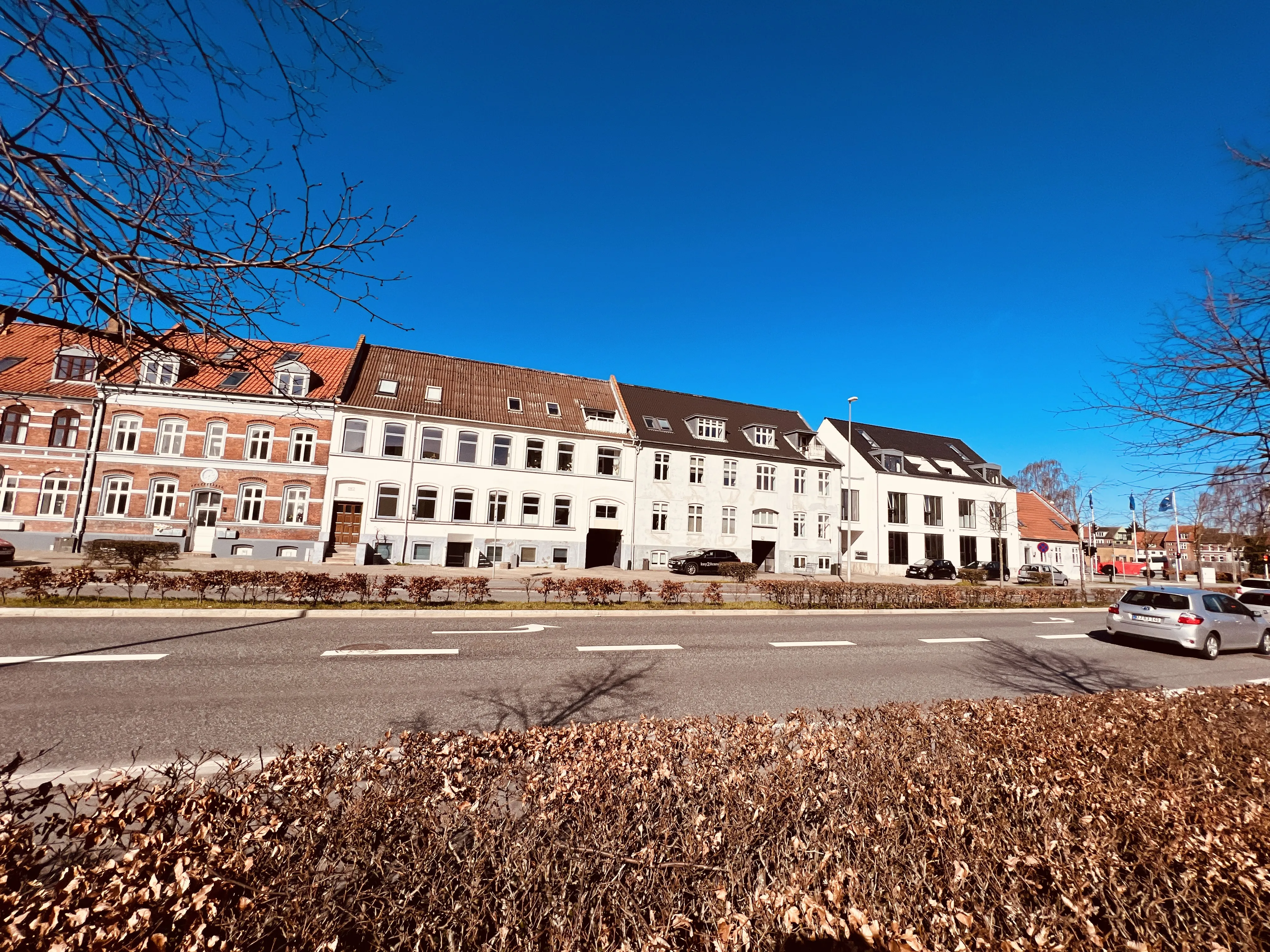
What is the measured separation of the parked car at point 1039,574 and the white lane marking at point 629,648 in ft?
139

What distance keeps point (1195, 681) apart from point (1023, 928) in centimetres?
1314

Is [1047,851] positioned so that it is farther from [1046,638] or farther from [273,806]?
[1046,638]

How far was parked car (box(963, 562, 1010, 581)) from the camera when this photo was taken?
4388 cm

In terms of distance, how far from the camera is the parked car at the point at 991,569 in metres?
43.9

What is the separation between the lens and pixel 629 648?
11477 mm

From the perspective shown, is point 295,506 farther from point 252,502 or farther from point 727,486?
point 727,486

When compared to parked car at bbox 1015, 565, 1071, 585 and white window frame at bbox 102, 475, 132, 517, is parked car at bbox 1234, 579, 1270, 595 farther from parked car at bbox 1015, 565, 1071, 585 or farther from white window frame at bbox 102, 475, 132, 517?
white window frame at bbox 102, 475, 132, 517

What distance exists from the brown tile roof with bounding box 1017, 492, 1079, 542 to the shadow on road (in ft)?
153

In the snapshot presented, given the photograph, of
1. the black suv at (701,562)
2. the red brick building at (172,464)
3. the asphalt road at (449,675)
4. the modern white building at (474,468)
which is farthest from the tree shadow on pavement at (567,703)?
the black suv at (701,562)

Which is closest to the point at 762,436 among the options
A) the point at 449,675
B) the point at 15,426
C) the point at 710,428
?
the point at 710,428

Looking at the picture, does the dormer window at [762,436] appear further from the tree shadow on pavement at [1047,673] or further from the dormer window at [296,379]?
the dormer window at [296,379]

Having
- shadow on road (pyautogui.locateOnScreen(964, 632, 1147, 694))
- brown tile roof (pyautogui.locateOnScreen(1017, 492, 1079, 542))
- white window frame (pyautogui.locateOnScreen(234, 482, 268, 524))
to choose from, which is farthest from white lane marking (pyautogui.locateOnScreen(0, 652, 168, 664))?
brown tile roof (pyautogui.locateOnScreen(1017, 492, 1079, 542))

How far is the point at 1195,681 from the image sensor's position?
435 inches

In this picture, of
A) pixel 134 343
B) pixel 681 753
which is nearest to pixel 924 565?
pixel 681 753
